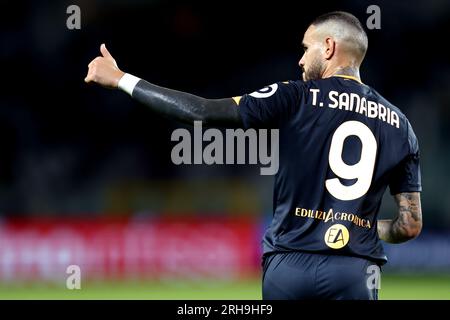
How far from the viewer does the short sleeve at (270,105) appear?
3758 millimetres

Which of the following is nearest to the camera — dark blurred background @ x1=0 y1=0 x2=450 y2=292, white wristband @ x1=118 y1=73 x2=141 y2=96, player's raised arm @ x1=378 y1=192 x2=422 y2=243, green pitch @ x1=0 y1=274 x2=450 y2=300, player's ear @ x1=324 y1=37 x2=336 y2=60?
white wristband @ x1=118 y1=73 x2=141 y2=96

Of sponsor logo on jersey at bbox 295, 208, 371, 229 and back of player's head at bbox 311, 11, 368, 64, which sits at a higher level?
back of player's head at bbox 311, 11, 368, 64

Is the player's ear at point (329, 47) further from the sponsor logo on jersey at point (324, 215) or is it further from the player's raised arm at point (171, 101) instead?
the sponsor logo on jersey at point (324, 215)

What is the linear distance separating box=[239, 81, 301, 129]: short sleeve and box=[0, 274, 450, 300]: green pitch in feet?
23.7

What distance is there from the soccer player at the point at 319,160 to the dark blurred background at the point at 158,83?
433 inches

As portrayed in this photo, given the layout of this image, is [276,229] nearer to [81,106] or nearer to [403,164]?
[403,164]

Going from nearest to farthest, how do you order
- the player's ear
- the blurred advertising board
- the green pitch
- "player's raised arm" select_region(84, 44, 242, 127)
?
"player's raised arm" select_region(84, 44, 242, 127) < the player's ear < the green pitch < the blurred advertising board

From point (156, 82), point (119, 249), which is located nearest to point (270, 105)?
point (119, 249)

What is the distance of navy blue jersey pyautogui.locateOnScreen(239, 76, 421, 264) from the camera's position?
3.88 meters

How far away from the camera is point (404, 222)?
4.24 m

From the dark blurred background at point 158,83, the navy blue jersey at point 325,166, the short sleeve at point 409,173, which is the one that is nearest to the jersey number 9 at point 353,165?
the navy blue jersey at point 325,166

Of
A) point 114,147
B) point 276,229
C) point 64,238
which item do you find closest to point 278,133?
point 276,229

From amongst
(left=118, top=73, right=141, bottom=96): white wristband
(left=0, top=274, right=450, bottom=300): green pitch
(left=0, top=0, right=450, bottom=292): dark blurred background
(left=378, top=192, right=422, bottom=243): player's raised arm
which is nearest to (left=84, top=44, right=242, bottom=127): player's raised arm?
(left=118, top=73, right=141, bottom=96): white wristband

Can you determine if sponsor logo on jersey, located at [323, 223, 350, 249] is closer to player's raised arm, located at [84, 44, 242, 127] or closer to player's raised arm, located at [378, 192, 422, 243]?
player's raised arm, located at [378, 192, 422, 243]
